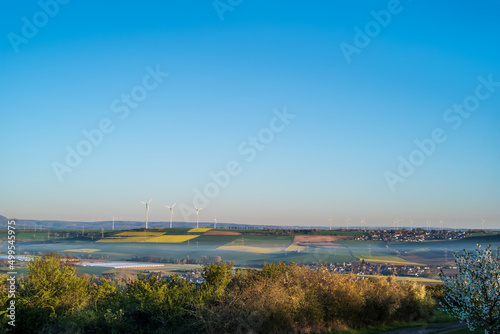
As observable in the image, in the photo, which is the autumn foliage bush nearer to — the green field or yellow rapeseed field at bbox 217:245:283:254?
the green field

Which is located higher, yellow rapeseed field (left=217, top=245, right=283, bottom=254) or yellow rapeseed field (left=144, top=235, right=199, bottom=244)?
yellow rapeseed field (left=144, top=235, right=199, bottom=244)

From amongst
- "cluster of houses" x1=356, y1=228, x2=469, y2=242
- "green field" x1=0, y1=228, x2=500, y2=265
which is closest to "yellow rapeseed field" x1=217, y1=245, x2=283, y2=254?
"green field" x1=0, y1=228, x2=500, y2=265

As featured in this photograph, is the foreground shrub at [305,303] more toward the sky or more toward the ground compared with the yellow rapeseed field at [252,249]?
more toward the sky

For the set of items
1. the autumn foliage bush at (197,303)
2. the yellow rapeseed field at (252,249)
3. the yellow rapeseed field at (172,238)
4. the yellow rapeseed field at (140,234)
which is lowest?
the yellow rapeseed field at (252,249)

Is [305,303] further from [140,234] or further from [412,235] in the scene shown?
[140,234]

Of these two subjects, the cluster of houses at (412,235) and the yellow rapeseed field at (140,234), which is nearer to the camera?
the cluster of houses at (412,235)

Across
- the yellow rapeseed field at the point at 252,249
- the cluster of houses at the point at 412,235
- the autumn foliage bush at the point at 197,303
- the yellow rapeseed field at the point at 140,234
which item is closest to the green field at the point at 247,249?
the yellow rapeseed field at the point at 252,249

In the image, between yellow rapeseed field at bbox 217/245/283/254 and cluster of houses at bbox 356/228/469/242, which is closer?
cluster of houses at bbox 356/228/469/242

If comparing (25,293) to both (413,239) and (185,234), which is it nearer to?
(413,239)

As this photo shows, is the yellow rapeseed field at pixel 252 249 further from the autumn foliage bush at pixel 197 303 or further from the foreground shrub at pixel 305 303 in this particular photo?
the autumn foliage bush at pixel 197 303
